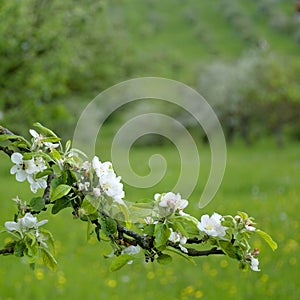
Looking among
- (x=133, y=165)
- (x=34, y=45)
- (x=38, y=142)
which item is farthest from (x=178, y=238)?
(x=133, y=165)

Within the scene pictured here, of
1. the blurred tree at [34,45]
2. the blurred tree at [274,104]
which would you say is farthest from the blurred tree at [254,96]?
the blurred tree at [34,45]

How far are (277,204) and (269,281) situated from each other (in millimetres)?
3846

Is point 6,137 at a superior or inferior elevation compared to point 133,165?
inferior

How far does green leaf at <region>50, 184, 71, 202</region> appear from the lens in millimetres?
1641

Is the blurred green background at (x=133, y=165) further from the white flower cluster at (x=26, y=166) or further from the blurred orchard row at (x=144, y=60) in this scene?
the white flower cluster at (x=26, y=166)

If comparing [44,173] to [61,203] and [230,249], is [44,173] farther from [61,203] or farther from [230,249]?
[230,249]

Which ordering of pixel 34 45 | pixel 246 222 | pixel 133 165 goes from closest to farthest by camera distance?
pixel 246 222 < pixel 34 45 < pixel 133 165

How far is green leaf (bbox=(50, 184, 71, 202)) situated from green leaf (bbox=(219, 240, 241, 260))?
1.69 feet

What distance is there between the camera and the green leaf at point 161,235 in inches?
64.7

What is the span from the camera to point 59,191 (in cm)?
165

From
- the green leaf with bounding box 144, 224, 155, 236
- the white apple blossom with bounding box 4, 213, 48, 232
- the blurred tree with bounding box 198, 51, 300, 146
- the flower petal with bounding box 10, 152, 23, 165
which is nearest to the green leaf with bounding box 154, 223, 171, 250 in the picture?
the green leaf with bounding box 144, 224, 155, 236

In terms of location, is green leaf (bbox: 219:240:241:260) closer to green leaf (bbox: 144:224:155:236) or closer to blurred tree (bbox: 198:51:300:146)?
green leaf (bbox: 144:224:155:236)

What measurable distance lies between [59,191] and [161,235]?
0.34 metres

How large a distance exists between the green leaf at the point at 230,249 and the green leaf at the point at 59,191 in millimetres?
515
